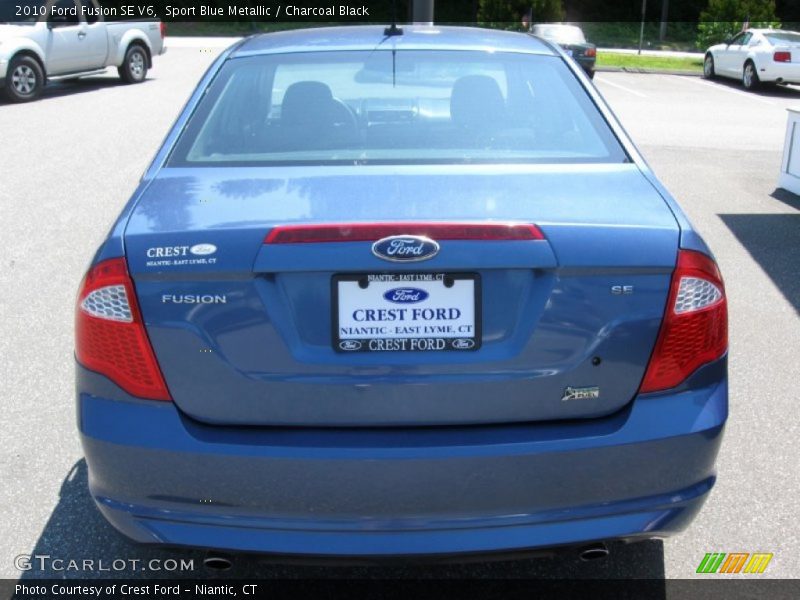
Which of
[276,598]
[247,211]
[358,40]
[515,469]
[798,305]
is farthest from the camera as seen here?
[798,305]

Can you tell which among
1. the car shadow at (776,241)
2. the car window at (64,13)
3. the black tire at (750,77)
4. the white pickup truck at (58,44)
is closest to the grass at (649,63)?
the black tire at (750,77)

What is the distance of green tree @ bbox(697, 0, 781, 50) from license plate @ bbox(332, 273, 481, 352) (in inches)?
1303

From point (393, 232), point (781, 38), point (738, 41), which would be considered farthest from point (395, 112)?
point (738, 41)

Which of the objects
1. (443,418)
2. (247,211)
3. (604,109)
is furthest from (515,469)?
(604,109)

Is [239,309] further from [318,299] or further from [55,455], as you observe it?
[55,455]

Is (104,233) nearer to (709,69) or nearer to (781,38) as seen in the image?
(781,38)

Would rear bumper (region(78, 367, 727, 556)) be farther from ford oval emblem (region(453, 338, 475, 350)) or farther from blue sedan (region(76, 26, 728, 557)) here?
ford oval emblem (region(453, 338, 475, 350))

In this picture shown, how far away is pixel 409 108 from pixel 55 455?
77.7 inches

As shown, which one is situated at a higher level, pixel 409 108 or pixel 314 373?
pixel 409 108

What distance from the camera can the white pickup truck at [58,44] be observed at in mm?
15570

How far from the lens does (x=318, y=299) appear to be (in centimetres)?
252

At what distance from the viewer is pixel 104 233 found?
328 centimetres

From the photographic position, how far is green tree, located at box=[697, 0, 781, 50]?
108 feet

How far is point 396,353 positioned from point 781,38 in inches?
861
